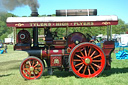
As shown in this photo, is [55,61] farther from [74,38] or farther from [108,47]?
[108,47]

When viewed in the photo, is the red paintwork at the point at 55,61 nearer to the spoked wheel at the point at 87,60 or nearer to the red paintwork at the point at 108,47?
the spoked wheel at the point at 87,60

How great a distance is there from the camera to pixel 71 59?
20.3ft

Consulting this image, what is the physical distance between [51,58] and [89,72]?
1.39 meters

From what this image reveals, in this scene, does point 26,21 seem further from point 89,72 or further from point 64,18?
point 89,72

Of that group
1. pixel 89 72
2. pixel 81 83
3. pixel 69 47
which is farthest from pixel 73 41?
pixel 81 83

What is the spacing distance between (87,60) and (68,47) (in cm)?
83

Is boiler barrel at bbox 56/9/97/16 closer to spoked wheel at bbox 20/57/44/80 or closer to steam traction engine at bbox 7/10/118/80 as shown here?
steam traction engine at bbox 7/10/118/80

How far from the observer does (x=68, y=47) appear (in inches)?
258

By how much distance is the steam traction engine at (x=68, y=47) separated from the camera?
6234 millimetres

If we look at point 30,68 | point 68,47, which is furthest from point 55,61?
point 30,68

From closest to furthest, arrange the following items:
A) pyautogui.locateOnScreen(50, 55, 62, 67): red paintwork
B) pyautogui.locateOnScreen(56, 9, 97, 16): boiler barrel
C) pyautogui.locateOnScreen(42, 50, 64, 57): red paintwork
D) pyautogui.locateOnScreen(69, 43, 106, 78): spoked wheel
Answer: pyautogui.locateOnScreen(69, 43, 106, 78): spoked wheel, pyautogui.locateOnScreen(50, 55, 62, 67): red paintwork, pyautogui.locateOnScreen(42, 50, 64, 57): red paintwork, pyautogui.locateOnScreen(56, 9, 97, 16): boiler barrel

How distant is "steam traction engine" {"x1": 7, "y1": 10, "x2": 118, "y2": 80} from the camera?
20.5ft

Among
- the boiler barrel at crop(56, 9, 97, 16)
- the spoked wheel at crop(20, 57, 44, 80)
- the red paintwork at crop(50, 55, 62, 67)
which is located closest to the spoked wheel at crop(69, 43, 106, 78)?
the red paintwork at crop(50, 55, 62, 67)

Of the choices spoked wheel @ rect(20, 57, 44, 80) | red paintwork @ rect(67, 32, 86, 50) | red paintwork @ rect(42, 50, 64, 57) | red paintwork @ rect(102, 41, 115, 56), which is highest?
red paintwork @ rect(67, 32, 86, 50)
